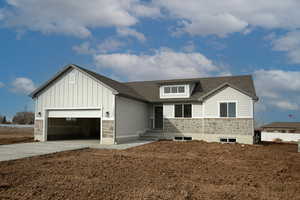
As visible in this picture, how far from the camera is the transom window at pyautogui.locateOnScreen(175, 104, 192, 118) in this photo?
794 inches

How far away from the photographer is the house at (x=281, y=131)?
113 feet

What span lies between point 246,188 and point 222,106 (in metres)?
13.2

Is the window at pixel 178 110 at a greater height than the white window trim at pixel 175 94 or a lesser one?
lesser

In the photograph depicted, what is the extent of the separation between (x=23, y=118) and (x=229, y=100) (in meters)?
65.6

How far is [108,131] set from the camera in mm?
16234

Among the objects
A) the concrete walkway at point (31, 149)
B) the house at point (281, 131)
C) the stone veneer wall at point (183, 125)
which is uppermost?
the stone veneer wall at point (183, 125)

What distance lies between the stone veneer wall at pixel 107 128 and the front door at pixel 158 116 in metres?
6.28

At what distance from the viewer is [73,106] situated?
17.6m

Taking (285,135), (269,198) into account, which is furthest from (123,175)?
(285,135)

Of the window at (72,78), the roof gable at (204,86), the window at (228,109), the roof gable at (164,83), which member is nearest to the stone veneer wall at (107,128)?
the roof gable at (164,83)

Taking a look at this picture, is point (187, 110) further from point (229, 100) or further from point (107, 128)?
point (107, 128)

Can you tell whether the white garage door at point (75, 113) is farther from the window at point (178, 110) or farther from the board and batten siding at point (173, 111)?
the window at point (178, 110)

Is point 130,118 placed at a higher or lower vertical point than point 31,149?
higher

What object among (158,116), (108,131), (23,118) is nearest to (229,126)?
(158,116)
